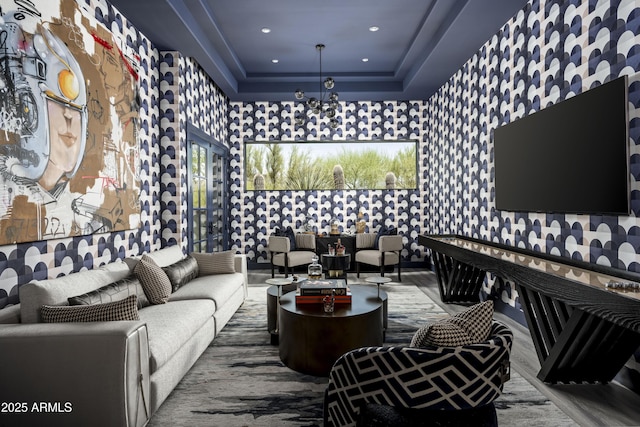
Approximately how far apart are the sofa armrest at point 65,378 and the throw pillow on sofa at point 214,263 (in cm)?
256

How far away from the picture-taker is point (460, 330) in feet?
4.89

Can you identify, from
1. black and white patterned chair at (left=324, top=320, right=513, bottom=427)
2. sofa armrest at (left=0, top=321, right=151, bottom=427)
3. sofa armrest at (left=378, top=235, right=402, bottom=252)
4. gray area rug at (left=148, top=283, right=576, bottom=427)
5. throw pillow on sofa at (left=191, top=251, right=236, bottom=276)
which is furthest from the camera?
sofa armrest at (left=378, top=235, right=402, bottom=252)

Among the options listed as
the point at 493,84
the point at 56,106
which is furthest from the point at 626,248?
the point at 56,106

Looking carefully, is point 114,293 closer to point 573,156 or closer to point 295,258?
point 573,156

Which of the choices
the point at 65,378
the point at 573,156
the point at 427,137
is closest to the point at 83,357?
the point at 65,378

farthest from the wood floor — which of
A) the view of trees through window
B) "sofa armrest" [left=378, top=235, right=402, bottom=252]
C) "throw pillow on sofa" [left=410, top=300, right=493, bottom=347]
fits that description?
the view of trees through window

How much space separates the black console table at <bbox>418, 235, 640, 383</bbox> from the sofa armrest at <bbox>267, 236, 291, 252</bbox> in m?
3.76

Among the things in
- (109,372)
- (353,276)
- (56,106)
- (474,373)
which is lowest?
(353,276)

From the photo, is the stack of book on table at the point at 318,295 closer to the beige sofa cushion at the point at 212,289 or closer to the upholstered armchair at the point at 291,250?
the beige sofa cushion at the point at 212,289

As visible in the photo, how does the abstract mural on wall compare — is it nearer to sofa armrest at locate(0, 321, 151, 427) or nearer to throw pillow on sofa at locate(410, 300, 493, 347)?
sofa armrest at locate(0, 321, 151, 427)

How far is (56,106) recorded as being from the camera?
2855 mm

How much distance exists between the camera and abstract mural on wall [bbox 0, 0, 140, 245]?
248 centimetres

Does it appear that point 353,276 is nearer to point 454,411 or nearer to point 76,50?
point 76,50

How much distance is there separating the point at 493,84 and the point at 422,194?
321 centimetres
